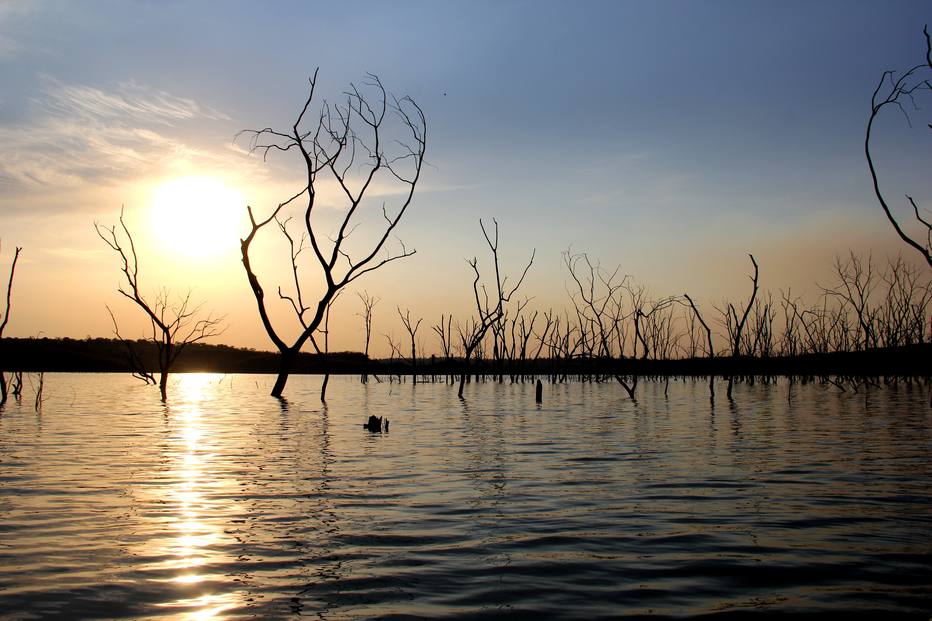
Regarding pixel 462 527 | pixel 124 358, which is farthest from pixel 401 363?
pixel 462 527

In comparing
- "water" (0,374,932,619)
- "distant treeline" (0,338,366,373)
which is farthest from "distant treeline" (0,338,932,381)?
"water" (0,374,932,619)

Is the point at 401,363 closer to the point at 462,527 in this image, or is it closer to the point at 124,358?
the point at 124,358

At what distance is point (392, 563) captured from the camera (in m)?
5.53

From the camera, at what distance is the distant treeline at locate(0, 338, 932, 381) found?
171 ft

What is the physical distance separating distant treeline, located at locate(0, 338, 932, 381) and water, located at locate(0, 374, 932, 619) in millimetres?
33711

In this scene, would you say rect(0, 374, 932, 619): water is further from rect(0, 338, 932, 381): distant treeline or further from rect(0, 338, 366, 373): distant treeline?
rect(0, 338, 366, 373): distant treeline

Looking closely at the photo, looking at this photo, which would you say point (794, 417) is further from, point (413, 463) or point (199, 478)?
point (199, 478)

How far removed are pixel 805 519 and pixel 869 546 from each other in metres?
1.02

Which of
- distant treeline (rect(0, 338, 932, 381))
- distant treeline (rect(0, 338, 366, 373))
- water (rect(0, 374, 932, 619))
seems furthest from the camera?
distant treeline (rect(0, 338, 366, 373))

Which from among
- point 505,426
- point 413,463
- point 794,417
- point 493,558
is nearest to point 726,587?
point 493,558

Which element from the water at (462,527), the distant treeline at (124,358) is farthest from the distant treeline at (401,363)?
the water at (462,527)

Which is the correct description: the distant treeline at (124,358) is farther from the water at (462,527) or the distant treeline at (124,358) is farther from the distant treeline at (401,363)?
the water at (462,527)

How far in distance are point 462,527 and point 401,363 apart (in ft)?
230

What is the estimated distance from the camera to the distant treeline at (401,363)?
171ft
